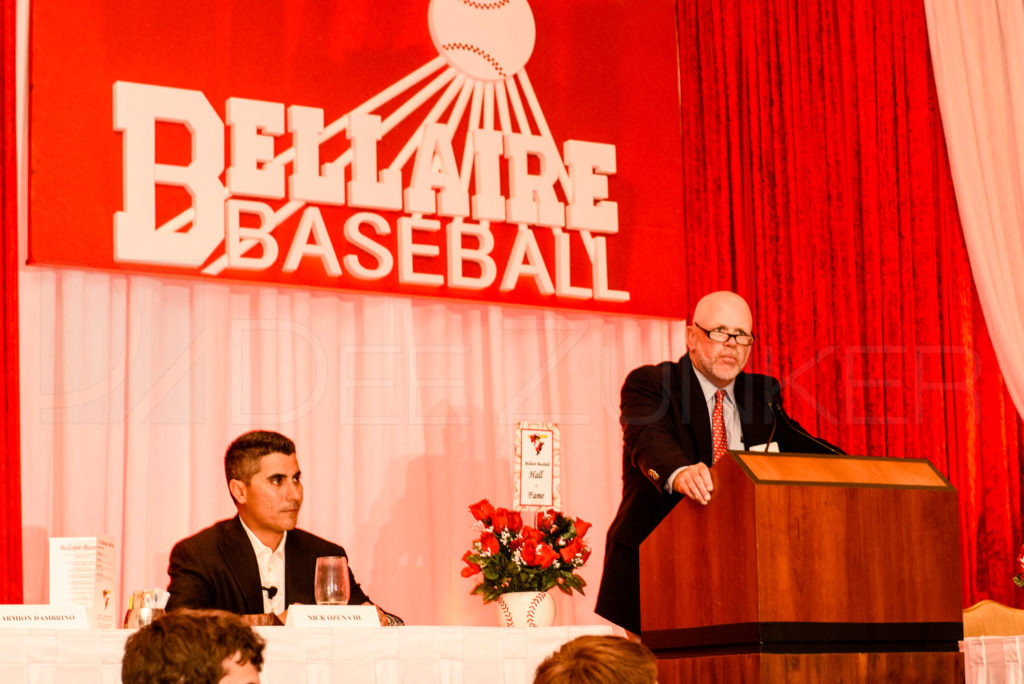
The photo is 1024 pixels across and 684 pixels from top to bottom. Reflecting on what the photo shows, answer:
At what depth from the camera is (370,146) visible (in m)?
5.32

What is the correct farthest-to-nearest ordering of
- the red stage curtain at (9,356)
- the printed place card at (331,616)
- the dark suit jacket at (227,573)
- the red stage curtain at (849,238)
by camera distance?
the red stage curtain at (849,238)
the red stage curtain at (9,356)
the dark suit jacket at (227,573)
the printed place card at (331,616)

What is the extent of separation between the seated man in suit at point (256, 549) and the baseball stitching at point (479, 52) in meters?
2.13

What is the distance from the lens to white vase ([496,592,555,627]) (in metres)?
3.75

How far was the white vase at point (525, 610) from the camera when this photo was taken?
3750mm

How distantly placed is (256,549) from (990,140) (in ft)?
13.1

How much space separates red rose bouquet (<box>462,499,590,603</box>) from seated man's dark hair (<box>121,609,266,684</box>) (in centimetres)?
167

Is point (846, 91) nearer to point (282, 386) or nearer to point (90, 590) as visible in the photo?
point (282, 386)

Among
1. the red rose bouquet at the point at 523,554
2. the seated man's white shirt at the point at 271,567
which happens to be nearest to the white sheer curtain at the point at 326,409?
the seated man's white shirt at the point at 271,567

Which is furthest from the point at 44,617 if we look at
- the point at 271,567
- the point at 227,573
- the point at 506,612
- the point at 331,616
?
the point at 506,612

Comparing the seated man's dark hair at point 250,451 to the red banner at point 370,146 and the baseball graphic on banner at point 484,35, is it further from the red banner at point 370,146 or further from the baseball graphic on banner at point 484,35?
the baseball graphic on banner at point 484,35

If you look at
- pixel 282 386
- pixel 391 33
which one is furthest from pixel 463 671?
pixel 391 33

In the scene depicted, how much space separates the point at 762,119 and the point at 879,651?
368cm

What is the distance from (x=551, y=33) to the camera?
588 cm

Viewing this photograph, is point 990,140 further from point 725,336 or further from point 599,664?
point 599,664
